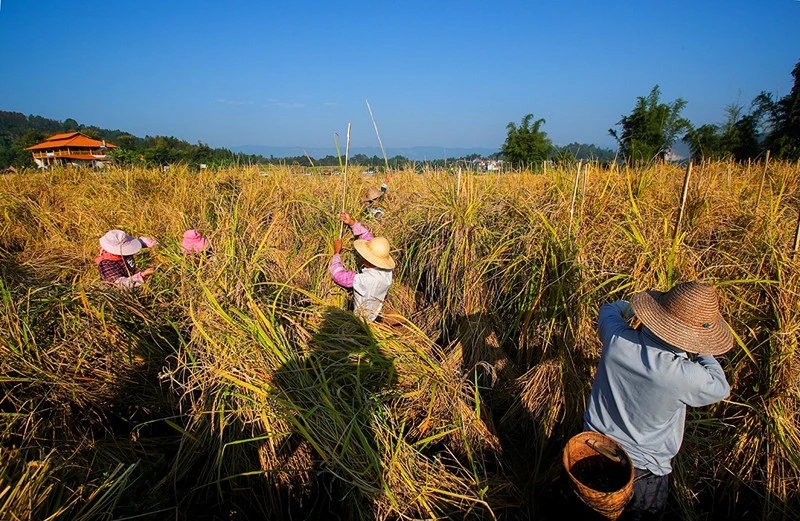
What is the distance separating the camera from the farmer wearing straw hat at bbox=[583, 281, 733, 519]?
1339 mm

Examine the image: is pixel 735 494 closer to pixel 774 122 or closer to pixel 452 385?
pixel 452 385

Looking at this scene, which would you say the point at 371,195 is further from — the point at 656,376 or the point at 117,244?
the point at 656,376

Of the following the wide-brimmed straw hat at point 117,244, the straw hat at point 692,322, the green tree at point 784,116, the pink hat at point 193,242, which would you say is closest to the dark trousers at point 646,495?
the straw hat at point 692,322

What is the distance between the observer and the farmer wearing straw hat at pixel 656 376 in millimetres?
1339

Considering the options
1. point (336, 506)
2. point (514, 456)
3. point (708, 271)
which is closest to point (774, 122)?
point (708, 271)

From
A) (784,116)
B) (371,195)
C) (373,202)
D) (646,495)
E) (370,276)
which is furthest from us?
(784,116)

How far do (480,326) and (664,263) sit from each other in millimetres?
1220

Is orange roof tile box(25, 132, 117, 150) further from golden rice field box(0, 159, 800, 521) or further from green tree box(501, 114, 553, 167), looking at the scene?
golden rice field box(0, 159, 800, 521)

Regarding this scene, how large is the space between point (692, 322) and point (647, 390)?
1.00ft

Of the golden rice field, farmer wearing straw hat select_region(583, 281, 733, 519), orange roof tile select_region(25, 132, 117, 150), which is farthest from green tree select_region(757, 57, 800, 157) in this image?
orange roof tile select_region(25, 132, 117, 150)

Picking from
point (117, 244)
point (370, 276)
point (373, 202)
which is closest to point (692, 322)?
point (370, 276)

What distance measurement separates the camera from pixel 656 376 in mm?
1365

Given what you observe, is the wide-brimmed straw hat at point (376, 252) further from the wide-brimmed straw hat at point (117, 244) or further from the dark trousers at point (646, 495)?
the wide-brimmed straw hat at point (117, 244)

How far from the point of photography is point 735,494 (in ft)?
6.07
